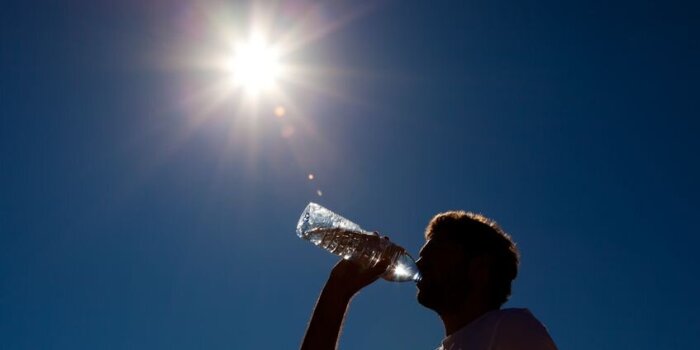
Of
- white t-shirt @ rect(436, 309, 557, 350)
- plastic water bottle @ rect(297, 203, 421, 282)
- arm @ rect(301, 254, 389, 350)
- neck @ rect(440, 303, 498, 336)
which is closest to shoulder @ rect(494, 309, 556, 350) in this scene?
white t-shirt @ rect(436, 309, 557, 350)

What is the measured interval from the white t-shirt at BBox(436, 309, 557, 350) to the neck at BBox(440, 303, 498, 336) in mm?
405

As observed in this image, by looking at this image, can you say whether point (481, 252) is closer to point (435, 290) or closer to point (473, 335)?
A: point (435, 290)

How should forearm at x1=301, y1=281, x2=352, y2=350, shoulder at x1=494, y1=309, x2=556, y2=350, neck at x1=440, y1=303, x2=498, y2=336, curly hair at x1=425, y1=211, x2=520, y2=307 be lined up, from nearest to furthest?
1. shoulder at x1=494, y1=309, x2=556, y2=350
2. forearm at x1=301, y1=281, x2=352, y2=350
3. neck at x1=440, y1=303, x2=498, y2=336
4. curly hair at x1=425, y1=211, x2=520, y2=307

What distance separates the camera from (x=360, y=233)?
3117 mm

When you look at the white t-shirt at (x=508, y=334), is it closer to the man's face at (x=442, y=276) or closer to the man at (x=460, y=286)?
the man at (x=460, y=286)

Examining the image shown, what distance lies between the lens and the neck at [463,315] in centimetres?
274

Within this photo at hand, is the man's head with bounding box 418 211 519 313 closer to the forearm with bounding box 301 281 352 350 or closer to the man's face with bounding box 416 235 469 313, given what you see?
the man's face with bounding box 416 235 469 313

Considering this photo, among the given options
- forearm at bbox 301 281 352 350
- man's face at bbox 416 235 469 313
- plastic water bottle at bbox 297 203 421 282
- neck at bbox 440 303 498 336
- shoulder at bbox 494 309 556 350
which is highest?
plastic water bottle at bbox 297 203 421 282

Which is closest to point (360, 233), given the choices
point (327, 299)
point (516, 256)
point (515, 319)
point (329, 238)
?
point (329, 238)

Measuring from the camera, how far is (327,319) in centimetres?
250

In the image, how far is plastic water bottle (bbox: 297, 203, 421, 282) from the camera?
298cm

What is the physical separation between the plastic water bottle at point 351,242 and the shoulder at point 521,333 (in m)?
0.81

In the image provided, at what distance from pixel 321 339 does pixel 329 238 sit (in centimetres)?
104

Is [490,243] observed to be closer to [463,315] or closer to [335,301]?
[463,315]
